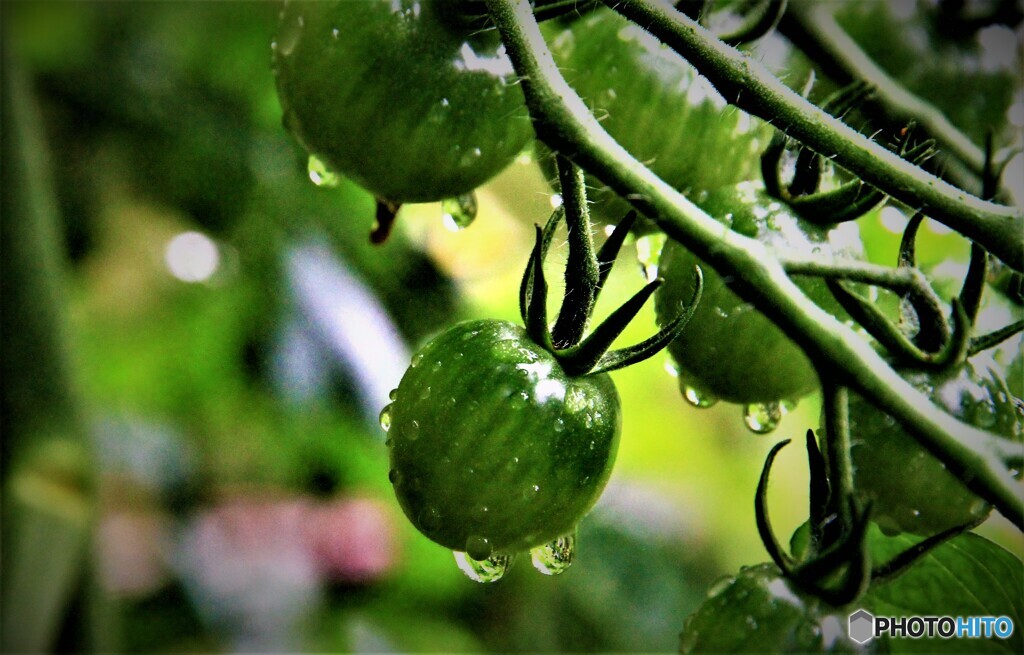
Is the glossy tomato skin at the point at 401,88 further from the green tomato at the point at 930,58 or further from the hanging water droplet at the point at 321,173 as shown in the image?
the green tomato at the point at 930,58

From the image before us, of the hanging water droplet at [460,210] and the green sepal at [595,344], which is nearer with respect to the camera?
the green sepal at [595,344]

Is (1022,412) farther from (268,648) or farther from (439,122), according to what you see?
(268,648)

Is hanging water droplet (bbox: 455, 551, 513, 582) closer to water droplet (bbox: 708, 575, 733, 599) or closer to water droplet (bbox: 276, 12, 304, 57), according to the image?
water droplet (bbox: 708, 575, 733, 599)

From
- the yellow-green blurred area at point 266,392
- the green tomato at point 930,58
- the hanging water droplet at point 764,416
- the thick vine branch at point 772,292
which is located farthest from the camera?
the yellow-green blurred area at point 266,392

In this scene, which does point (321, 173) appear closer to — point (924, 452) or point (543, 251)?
point (543, 251)

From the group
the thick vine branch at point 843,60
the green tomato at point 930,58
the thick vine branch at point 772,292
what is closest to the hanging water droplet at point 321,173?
the thick vine branch at point 772,292
